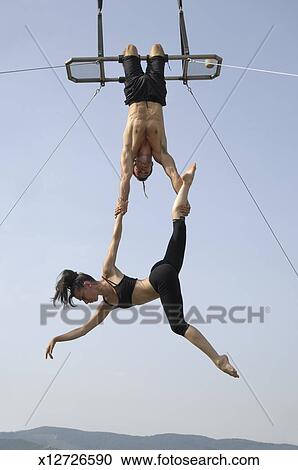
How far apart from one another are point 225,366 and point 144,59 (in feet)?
8.15

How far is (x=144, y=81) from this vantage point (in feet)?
17.2

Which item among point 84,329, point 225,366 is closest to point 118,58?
point 84,329

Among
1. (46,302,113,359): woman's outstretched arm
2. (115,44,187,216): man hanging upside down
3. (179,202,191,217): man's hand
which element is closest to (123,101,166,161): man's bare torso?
(115,44,187,216): man hanging upside down

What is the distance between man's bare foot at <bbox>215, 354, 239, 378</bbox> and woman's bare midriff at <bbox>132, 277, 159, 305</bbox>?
650 millimetres

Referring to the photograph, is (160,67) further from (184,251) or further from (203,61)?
(184,251)

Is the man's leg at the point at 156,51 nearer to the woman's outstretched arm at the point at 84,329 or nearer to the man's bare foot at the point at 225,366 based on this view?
the woman's outstretched arm at the point at 84,329

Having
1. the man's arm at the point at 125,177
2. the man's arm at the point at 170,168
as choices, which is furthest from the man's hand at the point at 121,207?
the man's arm at the point at 170,168

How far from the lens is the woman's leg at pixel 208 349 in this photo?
4.52 m

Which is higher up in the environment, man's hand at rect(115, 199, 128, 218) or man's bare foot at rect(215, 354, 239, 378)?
man's hand at rect(115, 199, 128, 218)

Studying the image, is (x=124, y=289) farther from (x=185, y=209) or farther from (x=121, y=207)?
(x=185, y=209)

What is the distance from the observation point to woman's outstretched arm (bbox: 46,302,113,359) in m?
4.89

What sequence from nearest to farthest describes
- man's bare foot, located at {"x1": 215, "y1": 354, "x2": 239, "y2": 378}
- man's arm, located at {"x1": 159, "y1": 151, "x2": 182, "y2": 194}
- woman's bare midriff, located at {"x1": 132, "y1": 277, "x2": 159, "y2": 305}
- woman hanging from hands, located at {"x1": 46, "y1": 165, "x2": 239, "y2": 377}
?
1. man's bare foot, located at {"x1": 215, "y1": 354, "x2": 239, "y2": 378}
2. woman hanging from hands, located at {"x1": 46, "y1": 165, "x2": 239, "y2": 377}
3. woman's bare midriff, located at {"x1": 132, "y1": 277, "x2": 159, "y2": 305}
4. man's arm, located at {"x1": 159, "y1": 151, "x2": 182, "y2": 194}

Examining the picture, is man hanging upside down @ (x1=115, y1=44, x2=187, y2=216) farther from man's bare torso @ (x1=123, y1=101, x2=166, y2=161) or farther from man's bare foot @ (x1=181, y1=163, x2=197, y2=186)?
man's bare foot @ (x1=181, y1=163, x2=197, y2=186)
